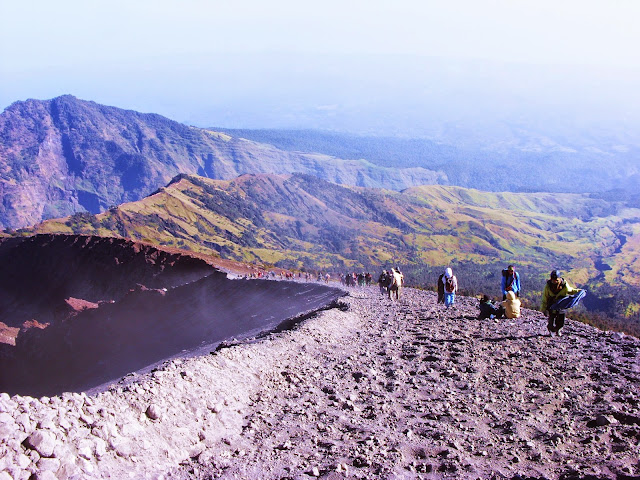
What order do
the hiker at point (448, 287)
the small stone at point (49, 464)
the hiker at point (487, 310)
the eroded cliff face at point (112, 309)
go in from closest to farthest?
the small stone at point (49, 464) → the hiker at point (487, 310) → the hiker at point (448, 287) → the eroded cliff face at point (112, 309)

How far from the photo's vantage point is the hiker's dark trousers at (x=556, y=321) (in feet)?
49.1

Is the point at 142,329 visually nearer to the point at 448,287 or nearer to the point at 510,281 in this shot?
the point at 448,287

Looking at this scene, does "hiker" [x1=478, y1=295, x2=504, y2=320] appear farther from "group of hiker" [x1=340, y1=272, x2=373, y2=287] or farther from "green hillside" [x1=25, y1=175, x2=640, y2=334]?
"green hillside" [x1=25, y1=175, x2=640, y2=334]

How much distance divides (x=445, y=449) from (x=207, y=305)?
26.4m

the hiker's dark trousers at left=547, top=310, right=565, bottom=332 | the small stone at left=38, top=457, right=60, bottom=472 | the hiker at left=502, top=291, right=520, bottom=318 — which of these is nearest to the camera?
the small stone at left=38, top=457, right=60, bottom=472

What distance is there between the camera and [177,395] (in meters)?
9.95

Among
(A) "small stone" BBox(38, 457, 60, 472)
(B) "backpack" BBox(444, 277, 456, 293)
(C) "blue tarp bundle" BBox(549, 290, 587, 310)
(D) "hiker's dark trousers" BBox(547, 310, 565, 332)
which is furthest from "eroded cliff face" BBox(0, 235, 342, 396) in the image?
(A) "small stone" BBox(38, 457, 60, 472)

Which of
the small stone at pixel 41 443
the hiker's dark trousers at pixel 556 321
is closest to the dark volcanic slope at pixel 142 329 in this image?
the hiker's dark trousers at pixel 556 321

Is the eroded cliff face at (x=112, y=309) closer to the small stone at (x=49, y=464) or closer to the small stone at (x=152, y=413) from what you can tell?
the small stone at (x=152, y=413)

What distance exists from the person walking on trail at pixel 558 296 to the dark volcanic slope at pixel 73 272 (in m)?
32.2

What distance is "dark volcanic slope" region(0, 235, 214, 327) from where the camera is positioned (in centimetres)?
4684

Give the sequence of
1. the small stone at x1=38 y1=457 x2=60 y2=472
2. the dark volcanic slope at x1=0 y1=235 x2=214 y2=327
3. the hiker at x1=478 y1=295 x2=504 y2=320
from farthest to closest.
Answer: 1. the dark volcanic slope at x1=0 y1=235 x2=214 y2=327
2. the hiker at x1=478 y1=295 x2=504 y2=320
3. the small stone at x1=38 y1=457 x2=60 y2=472

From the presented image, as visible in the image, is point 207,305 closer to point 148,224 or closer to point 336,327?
point 336,327

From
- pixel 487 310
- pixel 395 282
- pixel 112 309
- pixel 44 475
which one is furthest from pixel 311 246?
pixel 44 475
